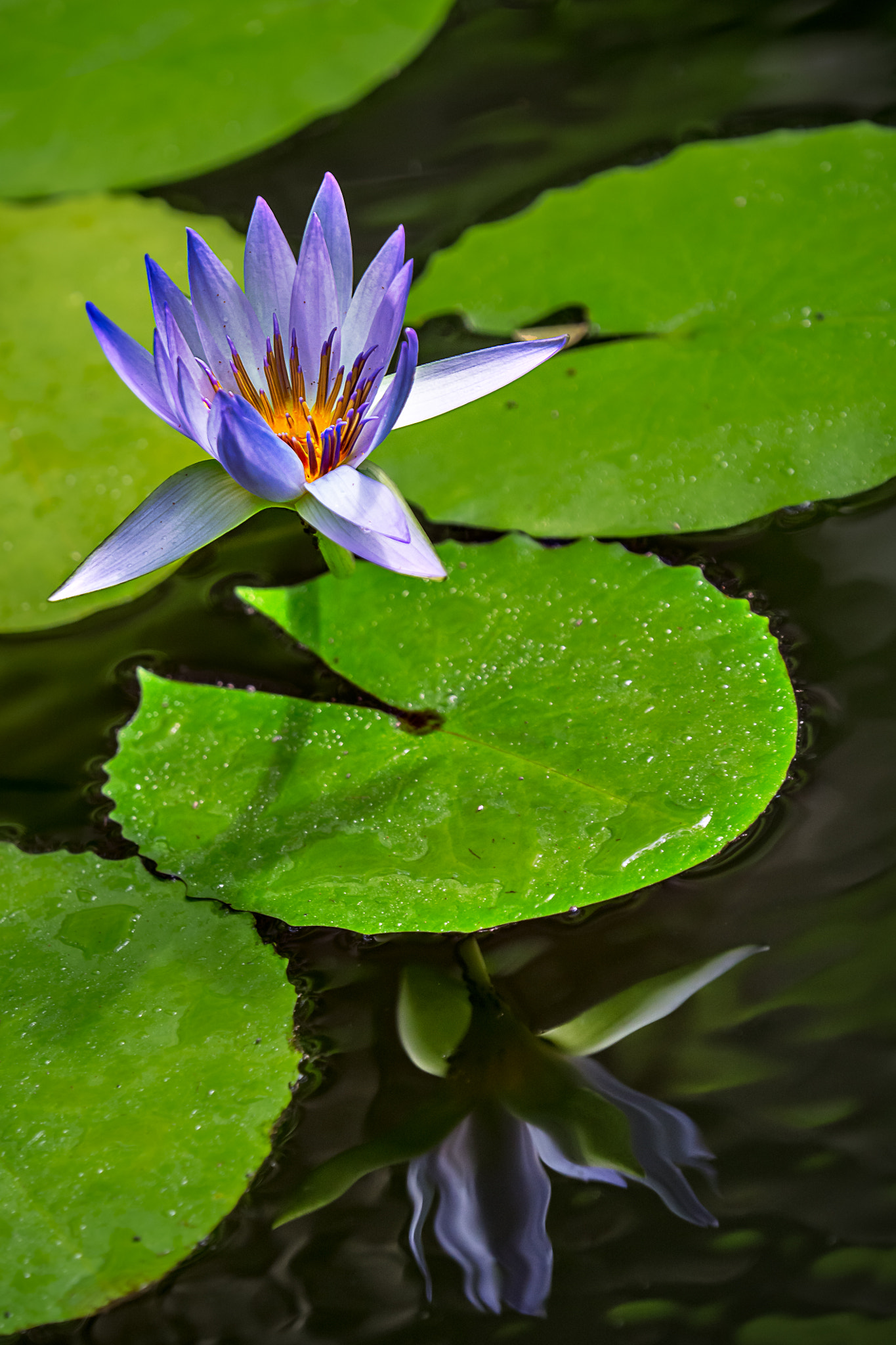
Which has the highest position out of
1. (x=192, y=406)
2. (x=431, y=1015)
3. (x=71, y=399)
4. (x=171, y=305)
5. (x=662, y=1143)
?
(x=171, y=305)

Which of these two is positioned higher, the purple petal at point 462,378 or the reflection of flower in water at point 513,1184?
the purple petal at point 462,378

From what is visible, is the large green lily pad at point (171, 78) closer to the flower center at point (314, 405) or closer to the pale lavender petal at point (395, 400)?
the flower center at point (314, 405)

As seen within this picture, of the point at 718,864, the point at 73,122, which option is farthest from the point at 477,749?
the point at 73,122

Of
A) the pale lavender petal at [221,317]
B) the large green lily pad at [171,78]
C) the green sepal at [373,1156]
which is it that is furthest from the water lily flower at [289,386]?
the large green lily pad at [171,78]

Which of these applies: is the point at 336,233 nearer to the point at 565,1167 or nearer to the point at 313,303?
the point at 313,303

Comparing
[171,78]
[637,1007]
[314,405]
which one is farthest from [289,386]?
[171,78]

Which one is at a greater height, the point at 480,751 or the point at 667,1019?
the point at 480,751
